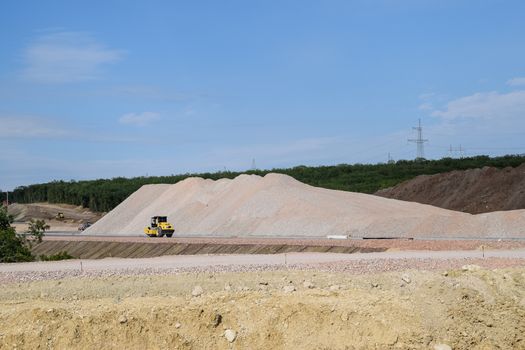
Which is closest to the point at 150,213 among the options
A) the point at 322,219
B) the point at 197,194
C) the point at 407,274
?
the point at 197,194

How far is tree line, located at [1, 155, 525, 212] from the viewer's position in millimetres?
95125

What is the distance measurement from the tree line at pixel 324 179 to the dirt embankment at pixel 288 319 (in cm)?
7608

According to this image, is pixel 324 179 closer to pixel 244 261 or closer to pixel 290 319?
pixel 244 261

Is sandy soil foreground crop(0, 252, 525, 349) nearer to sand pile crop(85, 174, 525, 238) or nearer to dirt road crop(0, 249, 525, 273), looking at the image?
dirt road crop(0, 249, 525, 273)

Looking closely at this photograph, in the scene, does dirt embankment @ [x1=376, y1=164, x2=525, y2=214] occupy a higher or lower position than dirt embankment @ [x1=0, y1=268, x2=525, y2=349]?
higher

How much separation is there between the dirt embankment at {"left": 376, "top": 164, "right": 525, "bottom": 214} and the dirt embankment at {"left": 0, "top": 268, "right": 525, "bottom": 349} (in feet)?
177

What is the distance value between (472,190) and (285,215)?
27.0 m

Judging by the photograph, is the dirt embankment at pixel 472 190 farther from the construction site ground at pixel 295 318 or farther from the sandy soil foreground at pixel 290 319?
the sandy soil foreground at pixel 290 319

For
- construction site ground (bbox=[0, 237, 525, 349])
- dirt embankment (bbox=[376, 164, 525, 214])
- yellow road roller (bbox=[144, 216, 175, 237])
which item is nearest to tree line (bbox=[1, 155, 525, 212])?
dirt embankment (bbox=[376, 164, 525, 214])

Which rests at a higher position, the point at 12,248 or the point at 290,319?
the point at 12,248

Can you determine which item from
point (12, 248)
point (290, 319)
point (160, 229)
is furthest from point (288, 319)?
point (160, 229)

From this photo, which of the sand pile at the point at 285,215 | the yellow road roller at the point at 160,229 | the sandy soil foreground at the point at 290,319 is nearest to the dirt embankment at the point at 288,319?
the sandy soil foreground at the point at 290,319

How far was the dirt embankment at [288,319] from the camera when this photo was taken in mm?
11023

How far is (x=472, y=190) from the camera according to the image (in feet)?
231
